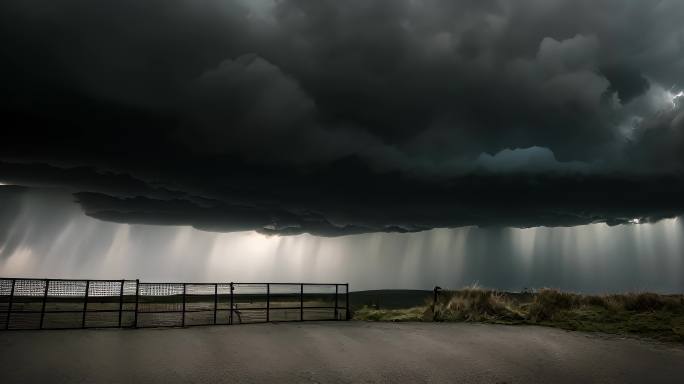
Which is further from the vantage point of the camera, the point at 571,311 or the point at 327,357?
the point at 571,311

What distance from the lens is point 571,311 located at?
2597 centimetres

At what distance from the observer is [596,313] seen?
2523cm

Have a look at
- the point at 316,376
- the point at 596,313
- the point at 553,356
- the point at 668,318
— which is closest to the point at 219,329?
the point at 316,376

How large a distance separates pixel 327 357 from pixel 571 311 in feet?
57.0

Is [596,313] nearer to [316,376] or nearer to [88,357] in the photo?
[316,376]

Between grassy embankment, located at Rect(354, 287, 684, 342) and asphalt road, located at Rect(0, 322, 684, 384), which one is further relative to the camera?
grassy embankment, located at Rect(354, 287, 684, 342)

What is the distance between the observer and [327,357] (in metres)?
15.6

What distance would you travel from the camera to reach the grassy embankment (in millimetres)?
22234

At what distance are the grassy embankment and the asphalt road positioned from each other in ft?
9.21

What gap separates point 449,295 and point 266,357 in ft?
61.3

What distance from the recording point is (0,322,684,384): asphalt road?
43.7 feet

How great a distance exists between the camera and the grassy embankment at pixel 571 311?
2223cm

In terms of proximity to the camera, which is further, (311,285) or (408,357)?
(311,285)

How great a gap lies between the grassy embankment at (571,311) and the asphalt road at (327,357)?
9.21 ft
